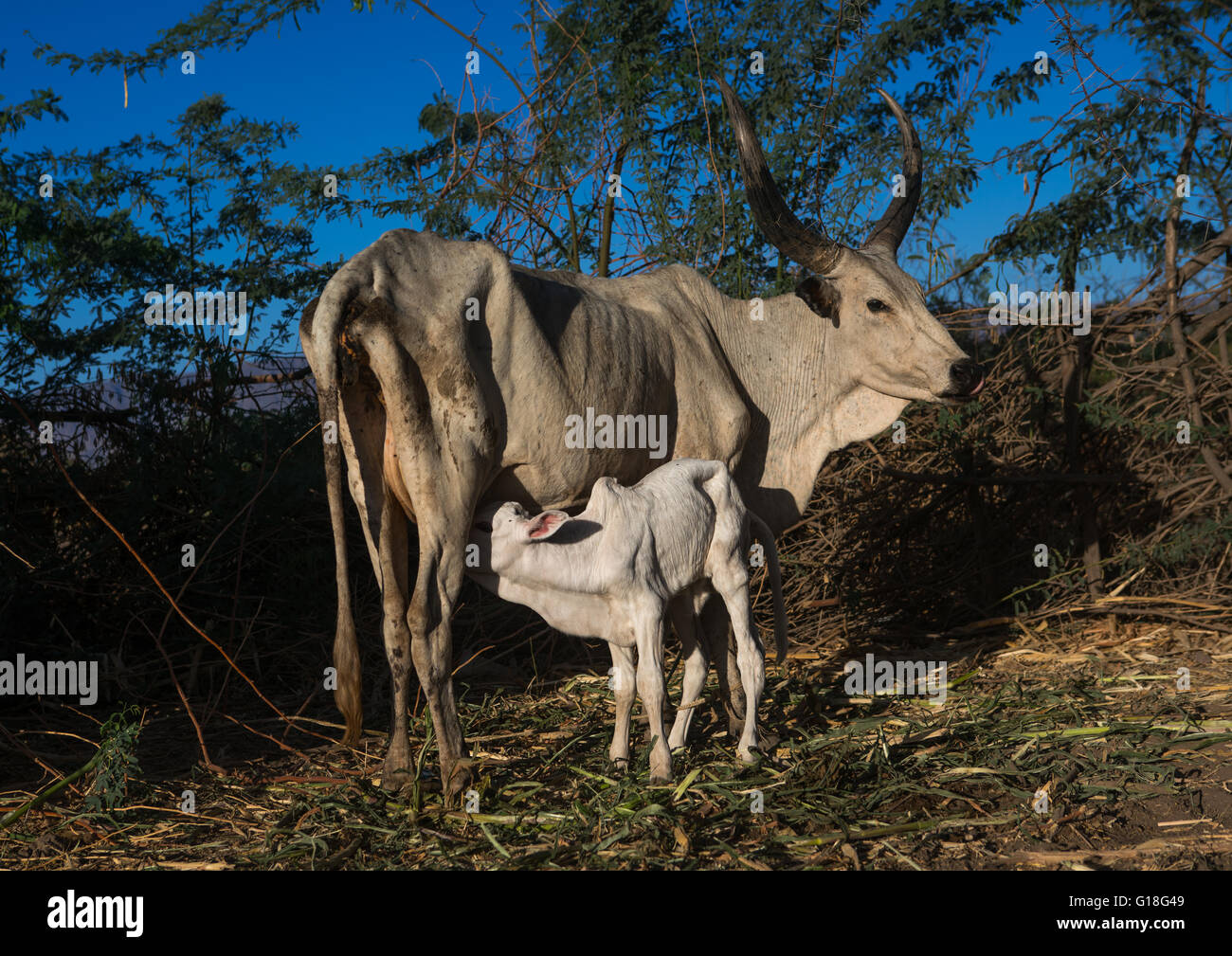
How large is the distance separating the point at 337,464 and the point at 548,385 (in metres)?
1.00

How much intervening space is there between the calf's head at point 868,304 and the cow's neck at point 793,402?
0.32ft

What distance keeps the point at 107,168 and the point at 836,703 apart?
23.2 feet

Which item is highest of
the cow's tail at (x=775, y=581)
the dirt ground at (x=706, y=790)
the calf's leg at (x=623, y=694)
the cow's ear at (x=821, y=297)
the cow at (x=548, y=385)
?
the cow's ear at (x=821, y=297)

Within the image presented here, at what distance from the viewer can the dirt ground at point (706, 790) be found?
4.01 m

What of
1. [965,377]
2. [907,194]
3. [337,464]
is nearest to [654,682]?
[337,464]

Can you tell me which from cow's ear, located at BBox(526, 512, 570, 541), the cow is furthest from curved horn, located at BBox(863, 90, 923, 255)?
cow's ear, located at BBox(526, 512, 570, 541)

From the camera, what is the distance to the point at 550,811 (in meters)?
4.37

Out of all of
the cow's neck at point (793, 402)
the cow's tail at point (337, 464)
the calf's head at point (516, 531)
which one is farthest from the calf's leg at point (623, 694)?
the cow's neck at point (793, 402)

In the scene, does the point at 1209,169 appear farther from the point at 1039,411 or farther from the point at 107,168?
the point at 107,168

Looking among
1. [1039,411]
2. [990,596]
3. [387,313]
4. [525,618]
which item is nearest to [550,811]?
[387,313]

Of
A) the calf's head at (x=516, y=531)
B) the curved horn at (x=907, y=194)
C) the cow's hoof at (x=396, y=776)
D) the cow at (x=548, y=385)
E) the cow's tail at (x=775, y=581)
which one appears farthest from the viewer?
the curved horn at (x=907, y=194)

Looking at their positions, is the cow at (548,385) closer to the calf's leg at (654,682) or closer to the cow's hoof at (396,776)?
the cow's hoof at (396,776)

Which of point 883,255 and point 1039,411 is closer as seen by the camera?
point 883,255

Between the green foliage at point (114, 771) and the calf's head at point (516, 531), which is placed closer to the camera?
the calf's head at point (516, 531)
